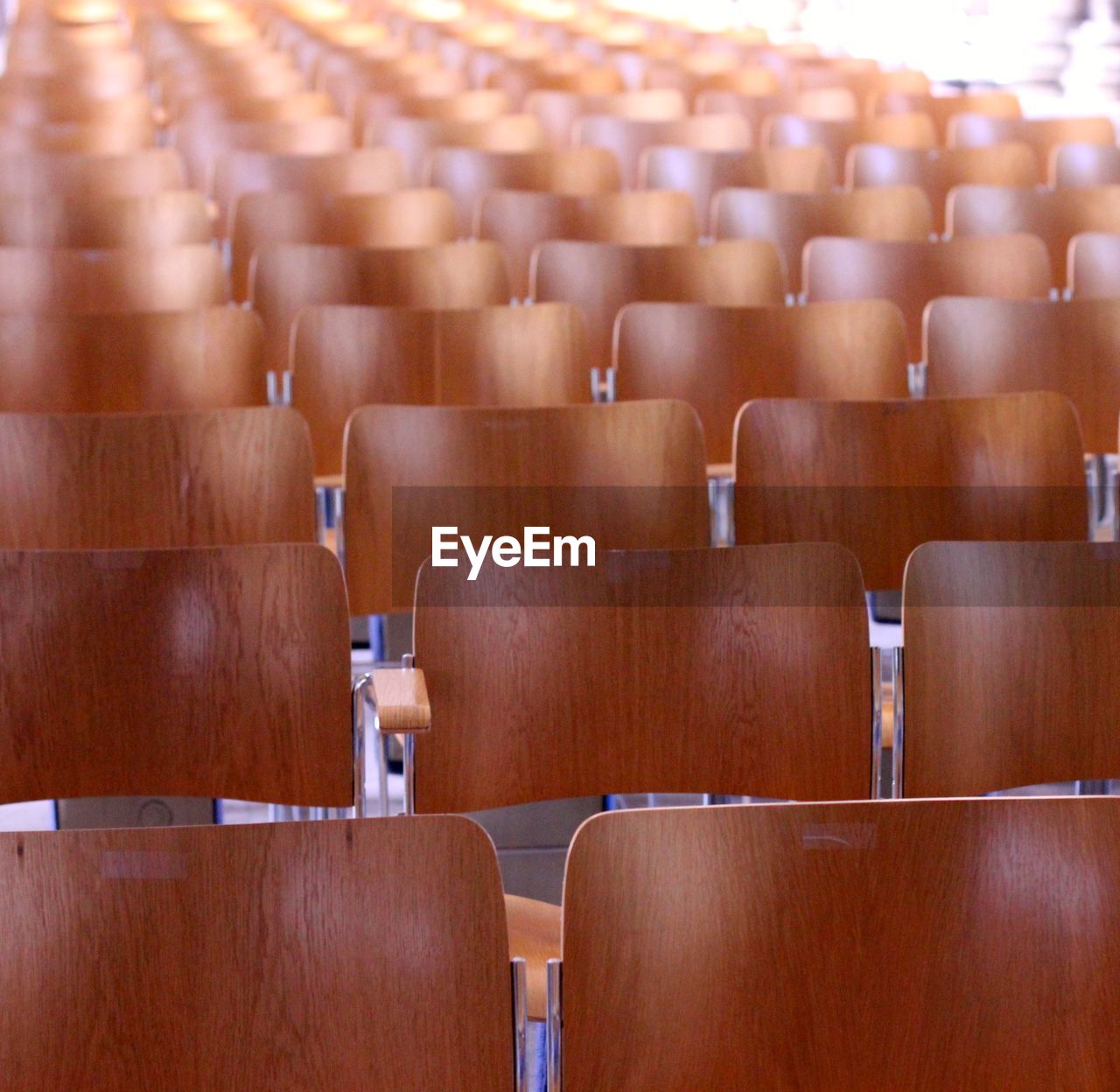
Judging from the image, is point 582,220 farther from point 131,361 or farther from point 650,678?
point 650,678

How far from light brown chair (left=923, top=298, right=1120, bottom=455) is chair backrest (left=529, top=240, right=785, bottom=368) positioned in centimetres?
46

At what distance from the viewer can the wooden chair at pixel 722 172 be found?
12.8ft

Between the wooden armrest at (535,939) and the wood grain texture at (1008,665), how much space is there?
0.33 meters

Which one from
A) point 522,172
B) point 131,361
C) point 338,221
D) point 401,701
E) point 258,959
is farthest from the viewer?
point 522,172

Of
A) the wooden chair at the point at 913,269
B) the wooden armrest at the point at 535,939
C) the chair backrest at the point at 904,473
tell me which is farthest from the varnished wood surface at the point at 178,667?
the wooden chair at the point at 913,269

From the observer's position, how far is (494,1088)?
0.95 metres

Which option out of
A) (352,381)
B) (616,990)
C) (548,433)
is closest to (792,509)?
(548,433)

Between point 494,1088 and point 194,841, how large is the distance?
0.23 m

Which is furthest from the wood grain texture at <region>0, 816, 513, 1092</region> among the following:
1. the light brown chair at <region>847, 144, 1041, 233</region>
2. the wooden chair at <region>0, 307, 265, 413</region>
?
the light brown chair at <region>847, 144, 1041, 233</region>

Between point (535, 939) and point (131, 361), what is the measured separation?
1.30 metres

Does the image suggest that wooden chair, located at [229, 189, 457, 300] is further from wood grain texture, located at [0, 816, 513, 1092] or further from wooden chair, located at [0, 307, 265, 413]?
wood grain texture, located at [0, 816, 513, 1092]

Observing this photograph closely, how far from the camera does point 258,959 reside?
0.93 meters

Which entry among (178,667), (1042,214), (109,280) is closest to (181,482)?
(178,667)

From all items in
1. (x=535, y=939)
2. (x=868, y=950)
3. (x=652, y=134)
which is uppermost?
(x=652, y=134)
